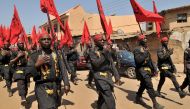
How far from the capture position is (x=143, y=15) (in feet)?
39.9

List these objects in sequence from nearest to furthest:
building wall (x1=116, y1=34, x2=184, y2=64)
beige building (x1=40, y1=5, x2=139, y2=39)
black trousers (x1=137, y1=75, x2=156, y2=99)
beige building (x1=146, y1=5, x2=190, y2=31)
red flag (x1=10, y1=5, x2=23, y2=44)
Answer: black trousers (x1=137, y1=75, x2=156, y2=99), red flag (x1=10, y1=5, x2=23, y2=44), building wall (x1=116, y1=34, x2=184, y2=64), beige building (x1=146, y1=5, x2=190, y2=31), beige building (x1=40, y1=5, x2=139, y2=39)

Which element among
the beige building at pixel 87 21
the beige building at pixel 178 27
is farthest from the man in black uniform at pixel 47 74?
the beige building at pixel 87 21

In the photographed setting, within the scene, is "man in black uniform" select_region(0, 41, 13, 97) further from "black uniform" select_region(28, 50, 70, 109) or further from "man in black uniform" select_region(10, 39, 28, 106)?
"black uniform" select_region(28, 50, 70, 109)

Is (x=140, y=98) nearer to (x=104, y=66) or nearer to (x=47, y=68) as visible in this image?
(x=104, y=66)

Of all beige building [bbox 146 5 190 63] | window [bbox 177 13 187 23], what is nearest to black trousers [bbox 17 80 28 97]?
beige building [bbox 146 5 190 63]

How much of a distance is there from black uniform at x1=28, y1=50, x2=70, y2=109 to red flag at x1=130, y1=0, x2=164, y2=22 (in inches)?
250

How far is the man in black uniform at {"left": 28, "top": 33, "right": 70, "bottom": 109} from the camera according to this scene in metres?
6.03

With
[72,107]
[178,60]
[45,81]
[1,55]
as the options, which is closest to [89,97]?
[72,107]

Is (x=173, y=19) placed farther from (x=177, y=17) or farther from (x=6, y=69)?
(x=6, y=69)

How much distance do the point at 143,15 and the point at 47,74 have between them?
22.1 ft

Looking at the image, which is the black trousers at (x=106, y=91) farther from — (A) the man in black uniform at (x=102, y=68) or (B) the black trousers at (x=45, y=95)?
(B) the black trousers at (x=45, y=95)

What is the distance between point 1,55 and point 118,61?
5.04 metres

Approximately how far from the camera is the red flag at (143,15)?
Answer: 12.0 metres

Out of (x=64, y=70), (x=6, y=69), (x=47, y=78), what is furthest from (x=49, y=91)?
(x=6, y=69)
